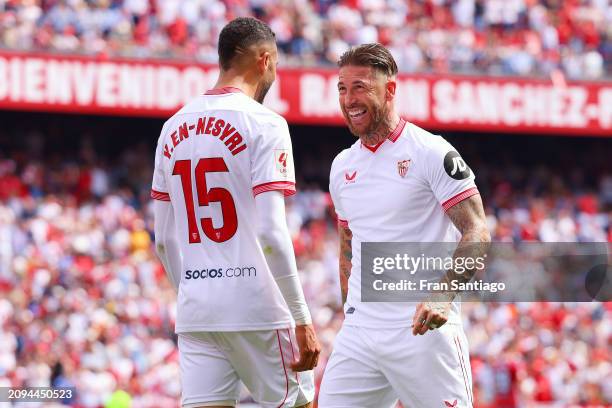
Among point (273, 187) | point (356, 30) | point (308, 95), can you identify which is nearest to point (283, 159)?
point (273, 187)

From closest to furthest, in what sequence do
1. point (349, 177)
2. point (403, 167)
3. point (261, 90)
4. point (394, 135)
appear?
point (261, 90), point (403, 167), point (394, 135), point (349, 177)

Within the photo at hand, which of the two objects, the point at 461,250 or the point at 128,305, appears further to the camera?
the point at 128,305

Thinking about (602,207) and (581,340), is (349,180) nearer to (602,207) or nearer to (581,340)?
(581,340)

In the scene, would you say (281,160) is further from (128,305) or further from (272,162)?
(128,305)

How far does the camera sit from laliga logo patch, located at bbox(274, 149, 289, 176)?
4520 millimetres

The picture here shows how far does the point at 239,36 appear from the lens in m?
4.72

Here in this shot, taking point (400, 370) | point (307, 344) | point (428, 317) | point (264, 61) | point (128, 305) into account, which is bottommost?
point (128, 305)

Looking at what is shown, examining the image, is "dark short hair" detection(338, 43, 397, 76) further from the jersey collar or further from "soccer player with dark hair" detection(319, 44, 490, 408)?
the jersey collar

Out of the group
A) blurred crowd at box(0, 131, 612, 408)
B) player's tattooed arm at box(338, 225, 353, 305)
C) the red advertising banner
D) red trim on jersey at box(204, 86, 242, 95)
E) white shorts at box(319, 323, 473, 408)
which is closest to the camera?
red trim on jersey at box(204, 86, 242, 95)

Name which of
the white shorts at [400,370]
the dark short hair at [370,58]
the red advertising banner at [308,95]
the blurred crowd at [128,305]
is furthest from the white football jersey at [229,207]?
the red advertising banner at [308,95]

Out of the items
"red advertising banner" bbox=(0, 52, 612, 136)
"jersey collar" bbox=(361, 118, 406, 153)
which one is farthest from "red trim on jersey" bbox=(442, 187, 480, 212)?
"red advertising banner" bbox=(0, 52, 612, 136)

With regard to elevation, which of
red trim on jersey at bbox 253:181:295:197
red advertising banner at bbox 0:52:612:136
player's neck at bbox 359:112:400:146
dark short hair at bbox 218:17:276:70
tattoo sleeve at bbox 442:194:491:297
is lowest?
tattoo sleeve at bbox 442:194:491:297

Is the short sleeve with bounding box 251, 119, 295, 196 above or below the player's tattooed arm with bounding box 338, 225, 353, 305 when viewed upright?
above

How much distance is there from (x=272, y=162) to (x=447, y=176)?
0.73 m
